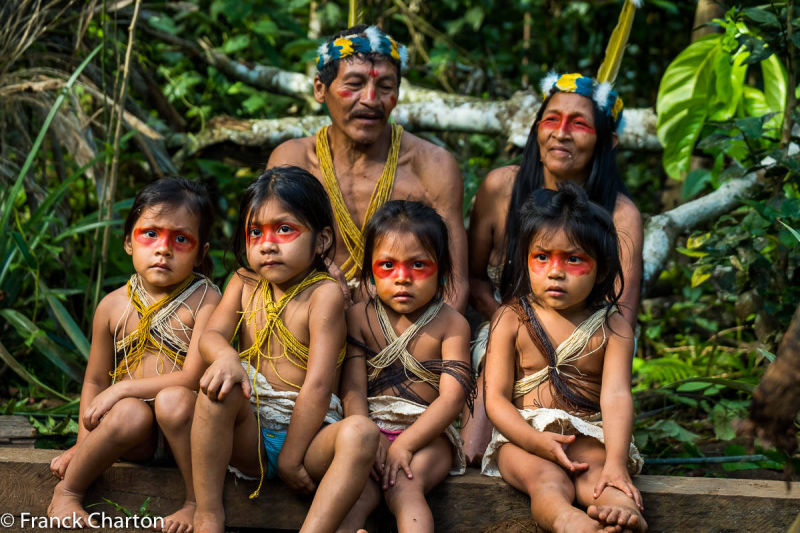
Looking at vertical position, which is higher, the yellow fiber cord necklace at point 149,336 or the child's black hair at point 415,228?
the child's black hair at point 415,228

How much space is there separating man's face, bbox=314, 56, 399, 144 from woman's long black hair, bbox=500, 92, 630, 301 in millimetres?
595

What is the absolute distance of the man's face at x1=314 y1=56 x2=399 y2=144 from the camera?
11.8 ft

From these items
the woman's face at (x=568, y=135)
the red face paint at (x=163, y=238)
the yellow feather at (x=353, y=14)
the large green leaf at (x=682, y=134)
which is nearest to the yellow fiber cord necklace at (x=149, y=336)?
the red face paint at (x=163, y=238)

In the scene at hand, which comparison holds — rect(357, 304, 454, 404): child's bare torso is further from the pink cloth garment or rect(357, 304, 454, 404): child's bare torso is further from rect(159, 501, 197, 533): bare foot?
rect(159, 501, 197, 533): bare foot

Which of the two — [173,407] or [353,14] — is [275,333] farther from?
[353,14]

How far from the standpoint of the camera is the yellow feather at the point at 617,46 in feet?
12.8

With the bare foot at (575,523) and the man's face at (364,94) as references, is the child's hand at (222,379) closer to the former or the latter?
the bare foot at (575,523)

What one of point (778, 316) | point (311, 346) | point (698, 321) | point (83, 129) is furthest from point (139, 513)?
point (698, 321)

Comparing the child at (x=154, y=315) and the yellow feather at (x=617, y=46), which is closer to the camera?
the child at (x=154, y=315)

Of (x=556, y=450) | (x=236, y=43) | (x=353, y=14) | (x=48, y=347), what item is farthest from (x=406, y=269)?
(x=236, y=43)

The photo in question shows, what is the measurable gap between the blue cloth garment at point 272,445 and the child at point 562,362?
651 millimetres

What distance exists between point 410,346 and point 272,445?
0.53 m

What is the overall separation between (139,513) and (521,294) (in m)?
1.39

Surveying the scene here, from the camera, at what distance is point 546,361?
2.90 meters
